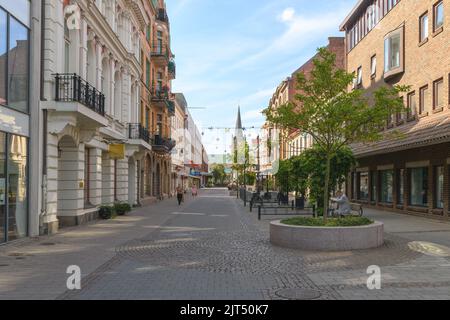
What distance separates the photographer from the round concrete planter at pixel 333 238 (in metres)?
12.4

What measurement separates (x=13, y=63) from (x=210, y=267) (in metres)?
7.98

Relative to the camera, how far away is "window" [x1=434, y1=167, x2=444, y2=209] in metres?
21.7

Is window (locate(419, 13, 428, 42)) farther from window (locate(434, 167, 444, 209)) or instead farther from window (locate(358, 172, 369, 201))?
window (locate(358, 172, 369, 201))

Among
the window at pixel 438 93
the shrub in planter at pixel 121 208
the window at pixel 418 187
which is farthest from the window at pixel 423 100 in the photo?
the shrub in planter at pixel 121 208

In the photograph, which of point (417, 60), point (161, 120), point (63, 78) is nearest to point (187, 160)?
point (161, 120)

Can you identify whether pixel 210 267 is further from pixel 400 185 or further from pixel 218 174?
pixel 218 174

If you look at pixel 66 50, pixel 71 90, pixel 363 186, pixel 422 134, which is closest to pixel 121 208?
pixel 66 50

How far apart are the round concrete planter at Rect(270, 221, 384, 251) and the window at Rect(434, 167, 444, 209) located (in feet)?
33.3

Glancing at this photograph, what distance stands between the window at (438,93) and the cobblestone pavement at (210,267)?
757 cm

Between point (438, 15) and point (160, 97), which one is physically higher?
point (438, 15)

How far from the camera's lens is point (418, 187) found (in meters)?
24.5

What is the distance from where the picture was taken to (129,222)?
→ 830 inches

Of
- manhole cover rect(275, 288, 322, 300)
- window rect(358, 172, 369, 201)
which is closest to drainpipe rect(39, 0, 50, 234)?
manhole cover rect(275, 288, 322, 300)

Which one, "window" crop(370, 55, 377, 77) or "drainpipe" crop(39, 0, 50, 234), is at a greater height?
"window" crop(370, 55, 377, 77)
